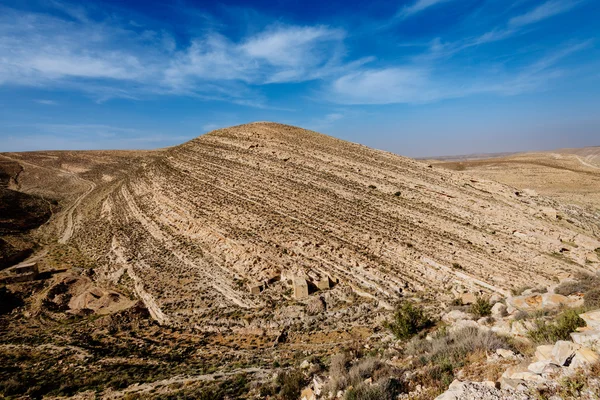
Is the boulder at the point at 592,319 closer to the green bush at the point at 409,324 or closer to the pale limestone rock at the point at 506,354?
the pale limestone rock at the point at 506,354

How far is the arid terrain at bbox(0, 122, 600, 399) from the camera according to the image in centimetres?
1062

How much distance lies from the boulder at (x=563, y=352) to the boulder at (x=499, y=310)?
5.17 meters

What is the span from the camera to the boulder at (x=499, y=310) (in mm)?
9810

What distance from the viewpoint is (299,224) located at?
18609 mm

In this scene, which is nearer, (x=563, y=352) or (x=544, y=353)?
(x=563, y=352)

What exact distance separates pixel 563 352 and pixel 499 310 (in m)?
5.88

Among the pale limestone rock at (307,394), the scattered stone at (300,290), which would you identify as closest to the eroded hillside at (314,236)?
the scattered stone at (300,290)

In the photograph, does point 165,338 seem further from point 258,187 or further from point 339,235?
point 258,187

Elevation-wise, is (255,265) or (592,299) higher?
(592,299)

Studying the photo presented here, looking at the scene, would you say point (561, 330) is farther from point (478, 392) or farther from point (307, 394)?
point (307, 394)

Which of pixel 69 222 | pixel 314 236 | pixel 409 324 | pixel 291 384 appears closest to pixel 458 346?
pixel 409 324

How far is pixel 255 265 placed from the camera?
53.2ft

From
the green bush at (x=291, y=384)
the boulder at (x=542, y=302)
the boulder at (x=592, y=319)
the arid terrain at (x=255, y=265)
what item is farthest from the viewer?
the arid terrain at (x=255, y=265)

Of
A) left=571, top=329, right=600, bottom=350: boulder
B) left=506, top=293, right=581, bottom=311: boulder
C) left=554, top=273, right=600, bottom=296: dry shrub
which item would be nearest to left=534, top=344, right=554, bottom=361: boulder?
left=571, top=329, right=600, bottom=350: boulder
